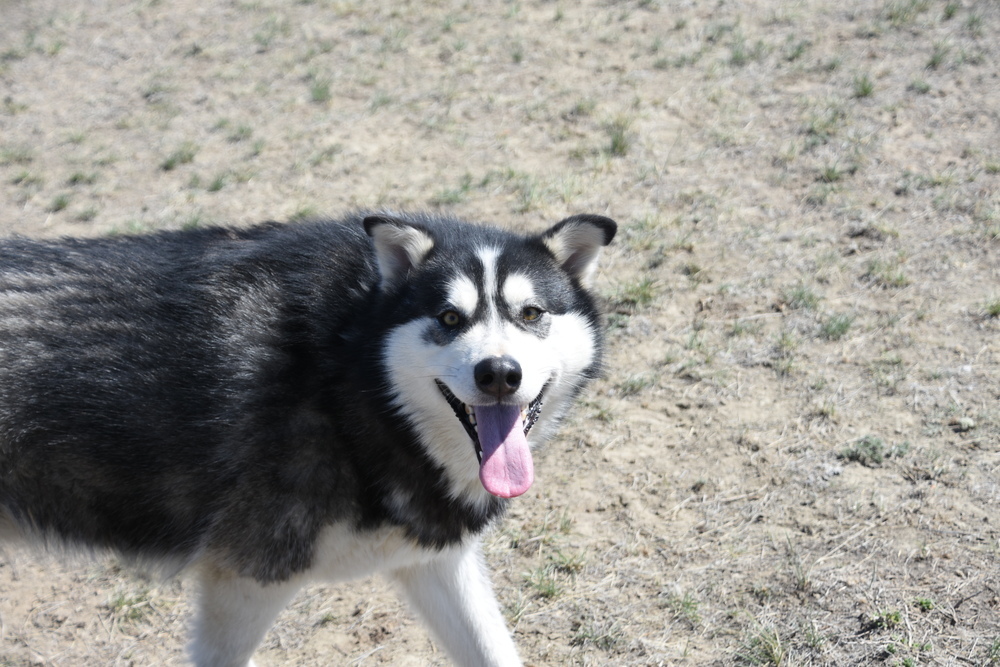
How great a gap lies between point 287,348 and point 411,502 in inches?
31.7

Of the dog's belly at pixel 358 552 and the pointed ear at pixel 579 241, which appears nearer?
the dog's belly at pixel 358 552

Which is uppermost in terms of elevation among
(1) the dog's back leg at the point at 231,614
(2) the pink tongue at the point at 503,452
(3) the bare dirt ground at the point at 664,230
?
(2) the pink tongue at the point at 503,452

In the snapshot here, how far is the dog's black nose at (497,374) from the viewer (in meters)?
3.42

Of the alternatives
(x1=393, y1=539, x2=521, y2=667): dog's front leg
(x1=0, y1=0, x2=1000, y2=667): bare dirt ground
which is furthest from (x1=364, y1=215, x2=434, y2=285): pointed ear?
(x1=0, y1=0, x2=1000, y2=667): bare dirt ground

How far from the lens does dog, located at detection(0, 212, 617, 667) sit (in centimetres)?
355

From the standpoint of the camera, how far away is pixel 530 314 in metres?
3.77

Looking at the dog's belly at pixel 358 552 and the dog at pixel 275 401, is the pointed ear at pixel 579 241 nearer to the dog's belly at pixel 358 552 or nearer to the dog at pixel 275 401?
the dog at pixel 275 401

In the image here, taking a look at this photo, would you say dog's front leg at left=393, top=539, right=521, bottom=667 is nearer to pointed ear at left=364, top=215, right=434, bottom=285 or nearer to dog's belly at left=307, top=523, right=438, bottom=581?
dog's belly at left=307, top=523, right=438, bottom=581

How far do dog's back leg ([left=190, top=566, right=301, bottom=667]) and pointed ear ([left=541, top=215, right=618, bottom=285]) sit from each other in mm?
1771

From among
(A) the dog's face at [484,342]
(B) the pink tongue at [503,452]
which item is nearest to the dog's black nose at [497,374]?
(A) the dog's face at [484,342]

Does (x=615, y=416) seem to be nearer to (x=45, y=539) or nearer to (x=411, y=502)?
(x=411, y=502)

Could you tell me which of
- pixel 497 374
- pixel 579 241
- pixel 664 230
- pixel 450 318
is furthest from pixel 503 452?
pixel 664 230

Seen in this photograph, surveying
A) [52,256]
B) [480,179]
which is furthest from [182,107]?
[52,256]

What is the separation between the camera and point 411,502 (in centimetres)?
375
